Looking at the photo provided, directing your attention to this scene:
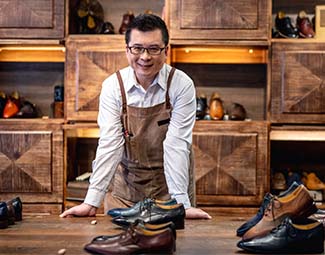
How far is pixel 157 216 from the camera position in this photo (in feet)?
6.30

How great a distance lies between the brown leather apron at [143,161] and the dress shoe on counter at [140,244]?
128 centimetres

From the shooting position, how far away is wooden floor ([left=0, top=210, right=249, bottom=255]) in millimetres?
1715

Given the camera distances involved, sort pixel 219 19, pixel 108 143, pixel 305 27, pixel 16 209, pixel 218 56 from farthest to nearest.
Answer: pixel 218 56 < pixel 305 27 < pixel 219 19 < pixel 108 143 < pixel 16 209

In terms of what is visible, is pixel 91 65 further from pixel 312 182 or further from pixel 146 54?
pixel 312 182

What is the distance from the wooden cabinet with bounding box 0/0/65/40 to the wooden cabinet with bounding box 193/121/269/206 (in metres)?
1.17

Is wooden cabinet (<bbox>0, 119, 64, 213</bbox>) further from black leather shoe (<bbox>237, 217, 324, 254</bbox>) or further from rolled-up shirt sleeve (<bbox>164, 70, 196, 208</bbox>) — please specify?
black leather shoe (<bbox>237, 217, 324, 254</bbox>)

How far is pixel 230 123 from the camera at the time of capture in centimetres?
393

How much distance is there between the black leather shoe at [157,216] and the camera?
1.91 metres

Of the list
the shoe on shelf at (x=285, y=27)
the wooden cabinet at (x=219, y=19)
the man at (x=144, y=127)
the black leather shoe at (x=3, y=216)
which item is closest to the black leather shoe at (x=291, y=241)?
the man at (x=144, y=127)

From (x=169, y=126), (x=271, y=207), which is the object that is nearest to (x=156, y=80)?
(x=169, y=126)

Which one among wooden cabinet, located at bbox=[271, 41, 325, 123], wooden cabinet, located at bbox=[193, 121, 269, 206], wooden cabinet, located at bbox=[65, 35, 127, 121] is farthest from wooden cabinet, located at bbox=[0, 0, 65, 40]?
wooden cabinet, located at bbox=[271, 41, 325, 123]

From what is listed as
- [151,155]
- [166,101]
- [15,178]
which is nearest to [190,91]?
[166,101]

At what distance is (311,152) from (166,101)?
1.91 m

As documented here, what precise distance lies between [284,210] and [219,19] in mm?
2353
